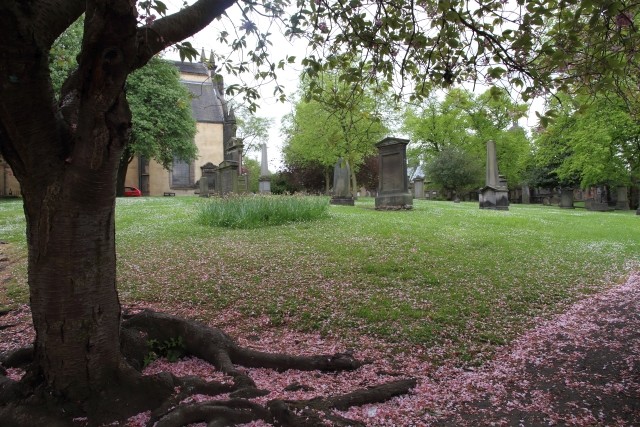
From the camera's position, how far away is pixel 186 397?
3.22 meters

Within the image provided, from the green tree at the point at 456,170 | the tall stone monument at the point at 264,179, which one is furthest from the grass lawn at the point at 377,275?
the green tree at the point at 456,170

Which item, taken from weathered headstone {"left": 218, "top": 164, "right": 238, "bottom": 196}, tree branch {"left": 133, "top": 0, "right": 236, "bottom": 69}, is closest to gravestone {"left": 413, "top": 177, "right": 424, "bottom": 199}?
weathered headstone {"left": 218, "top": 164, "right": 238, "bottom": 196}

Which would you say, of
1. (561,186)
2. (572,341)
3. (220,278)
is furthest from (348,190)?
(561,186)

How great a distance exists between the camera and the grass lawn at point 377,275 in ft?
17.4

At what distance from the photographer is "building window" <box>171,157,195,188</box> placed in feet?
134

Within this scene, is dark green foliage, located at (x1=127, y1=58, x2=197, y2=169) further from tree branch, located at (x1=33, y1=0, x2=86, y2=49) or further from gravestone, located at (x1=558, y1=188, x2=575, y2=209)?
gravestone, located at (x1=558, y1=188, x2=575, y2=209)

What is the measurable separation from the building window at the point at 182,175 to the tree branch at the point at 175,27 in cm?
3933

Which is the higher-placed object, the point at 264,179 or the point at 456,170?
the point at 456,170

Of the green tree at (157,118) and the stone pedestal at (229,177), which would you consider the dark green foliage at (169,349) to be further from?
the green tree at (157,118)

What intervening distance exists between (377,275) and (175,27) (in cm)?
527

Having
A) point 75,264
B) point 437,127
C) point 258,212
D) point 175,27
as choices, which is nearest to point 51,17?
point 175,27

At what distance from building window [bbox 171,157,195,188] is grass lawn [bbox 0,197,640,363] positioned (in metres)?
28.5

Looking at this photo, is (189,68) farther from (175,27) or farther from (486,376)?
(486,376)

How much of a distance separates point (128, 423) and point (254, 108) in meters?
4.17
